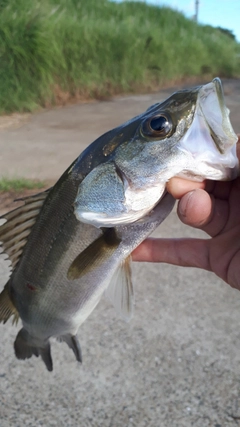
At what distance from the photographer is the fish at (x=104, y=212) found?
1.42 meters

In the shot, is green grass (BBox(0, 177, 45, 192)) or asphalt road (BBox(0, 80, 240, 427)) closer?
asphalt road (BBox(0, 80, 240, 427))

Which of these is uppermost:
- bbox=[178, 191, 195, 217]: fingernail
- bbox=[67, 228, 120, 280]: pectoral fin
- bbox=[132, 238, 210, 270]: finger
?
bbox=[178, 191, 195, 217]: fingernail

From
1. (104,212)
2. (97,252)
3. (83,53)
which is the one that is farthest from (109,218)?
(83,53)

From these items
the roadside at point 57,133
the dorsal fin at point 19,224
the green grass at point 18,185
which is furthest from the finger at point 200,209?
the roadside at point 57,133

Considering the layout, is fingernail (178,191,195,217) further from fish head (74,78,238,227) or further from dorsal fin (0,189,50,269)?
dorsal fin (0,189,50,269)

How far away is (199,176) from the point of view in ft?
4.82

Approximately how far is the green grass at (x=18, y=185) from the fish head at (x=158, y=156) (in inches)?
123

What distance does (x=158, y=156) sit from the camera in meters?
1.46

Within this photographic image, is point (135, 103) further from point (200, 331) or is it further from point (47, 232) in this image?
point (47, 232)

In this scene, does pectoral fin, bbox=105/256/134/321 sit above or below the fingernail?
below

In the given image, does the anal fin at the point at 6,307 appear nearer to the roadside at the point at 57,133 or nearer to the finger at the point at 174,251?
the finger at the point at 174,251

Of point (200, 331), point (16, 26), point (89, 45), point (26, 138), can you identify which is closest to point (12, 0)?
point (16, 26)

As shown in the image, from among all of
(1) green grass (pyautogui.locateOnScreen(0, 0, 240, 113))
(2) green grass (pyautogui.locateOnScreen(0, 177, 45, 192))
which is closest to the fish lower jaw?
(2) green grass (pyautogui.locateOnScreen(0, 177, 45, 192))

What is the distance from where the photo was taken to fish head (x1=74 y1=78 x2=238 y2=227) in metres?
1.41
